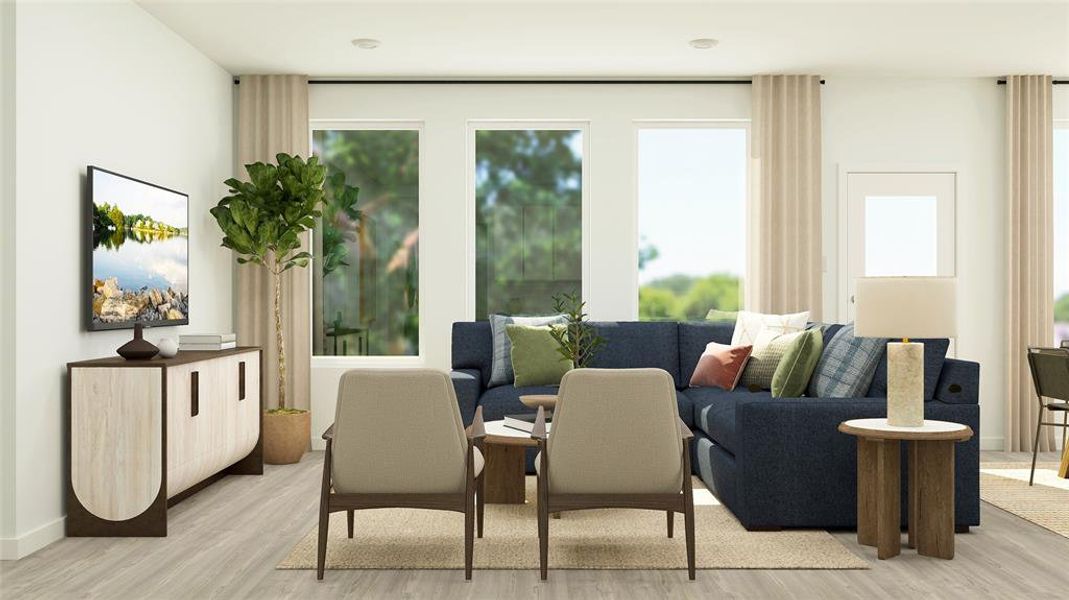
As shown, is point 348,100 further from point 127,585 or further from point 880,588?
point 880,588

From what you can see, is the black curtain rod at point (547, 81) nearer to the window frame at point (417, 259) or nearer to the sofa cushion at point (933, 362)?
the window frame at point (417, 259)

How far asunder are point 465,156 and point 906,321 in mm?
3907

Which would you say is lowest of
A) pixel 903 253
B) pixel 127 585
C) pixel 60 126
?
pixel 127 585

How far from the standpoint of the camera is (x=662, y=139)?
6832 mm

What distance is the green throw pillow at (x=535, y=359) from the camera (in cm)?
571

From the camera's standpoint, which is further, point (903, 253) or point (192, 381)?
point (903, 253)

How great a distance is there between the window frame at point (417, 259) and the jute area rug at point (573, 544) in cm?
242

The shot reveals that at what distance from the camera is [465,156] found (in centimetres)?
671

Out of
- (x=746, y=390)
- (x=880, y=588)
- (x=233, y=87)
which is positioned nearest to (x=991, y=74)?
(x=746, y=390)

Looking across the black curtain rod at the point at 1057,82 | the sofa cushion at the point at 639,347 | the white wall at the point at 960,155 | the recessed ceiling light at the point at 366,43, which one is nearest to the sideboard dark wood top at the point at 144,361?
the recessed ceiling light at the point at 366,43

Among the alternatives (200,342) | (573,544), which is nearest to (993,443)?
(573,544)

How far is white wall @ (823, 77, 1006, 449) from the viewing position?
6684 mm

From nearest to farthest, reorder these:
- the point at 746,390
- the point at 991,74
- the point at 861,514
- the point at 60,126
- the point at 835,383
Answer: the point at 861,514, the point at 60,126, the point at 835,383, the point at 746,390, the point at 991,74

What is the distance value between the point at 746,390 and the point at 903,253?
6.95 feet
